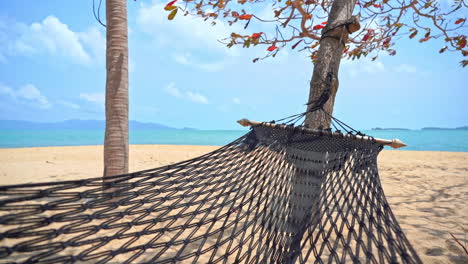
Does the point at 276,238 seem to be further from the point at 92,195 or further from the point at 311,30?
the point at 311,30

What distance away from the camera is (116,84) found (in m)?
2.35

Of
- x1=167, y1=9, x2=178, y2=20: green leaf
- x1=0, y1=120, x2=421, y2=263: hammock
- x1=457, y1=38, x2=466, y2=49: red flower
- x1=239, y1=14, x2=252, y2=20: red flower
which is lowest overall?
x1=0, y1=120, x2=421, y2=263: hammock

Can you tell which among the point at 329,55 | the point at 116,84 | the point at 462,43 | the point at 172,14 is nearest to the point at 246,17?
the point at 172,14

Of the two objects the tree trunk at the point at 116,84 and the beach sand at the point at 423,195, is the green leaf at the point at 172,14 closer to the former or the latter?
the tree trunk at the point at 116,84

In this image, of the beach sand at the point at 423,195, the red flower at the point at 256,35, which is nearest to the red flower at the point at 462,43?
the beach sand at the point at 423,195

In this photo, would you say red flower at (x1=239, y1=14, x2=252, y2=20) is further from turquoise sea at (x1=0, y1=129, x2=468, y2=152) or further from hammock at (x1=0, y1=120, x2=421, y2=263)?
turquoise sea at (x1=0, y1=129, x2=468, y2=152)

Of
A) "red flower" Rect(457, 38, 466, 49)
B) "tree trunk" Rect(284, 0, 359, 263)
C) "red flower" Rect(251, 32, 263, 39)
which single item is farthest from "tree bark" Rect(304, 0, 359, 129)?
"red flower" Rect(457, 38, 466, 49)

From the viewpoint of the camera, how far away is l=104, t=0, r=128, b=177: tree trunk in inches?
91.2

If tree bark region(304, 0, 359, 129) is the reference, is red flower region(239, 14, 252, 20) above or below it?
above

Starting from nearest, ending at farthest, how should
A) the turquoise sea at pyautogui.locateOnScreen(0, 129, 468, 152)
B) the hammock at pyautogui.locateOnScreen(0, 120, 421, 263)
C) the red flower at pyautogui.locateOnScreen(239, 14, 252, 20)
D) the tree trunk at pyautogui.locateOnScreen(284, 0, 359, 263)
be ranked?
the hammock at pyautogui.locateOnScreen(0, 120, 421, 263) → the tree trunk at pyautogui.locateOnScreen(284, 0, 359, 263) → the red flower at pyautogui.locateOnScreen(239, 14, 252, 20) → the turquoise sea at pyautogui.locateOnScreen(0, 129, 468, 152)

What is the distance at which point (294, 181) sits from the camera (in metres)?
1.78

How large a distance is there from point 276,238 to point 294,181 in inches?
16.9

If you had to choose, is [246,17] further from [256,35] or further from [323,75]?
[323,75]

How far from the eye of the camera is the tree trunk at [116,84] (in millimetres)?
2316
